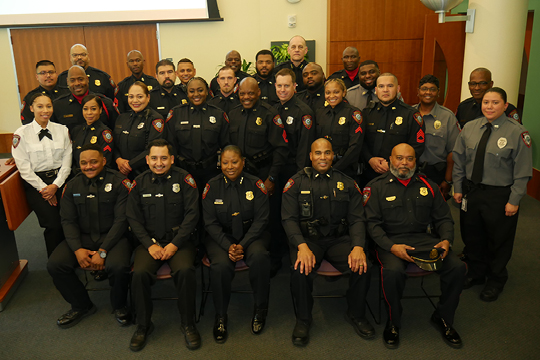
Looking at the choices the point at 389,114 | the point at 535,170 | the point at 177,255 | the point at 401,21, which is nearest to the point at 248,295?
the point at 177,255

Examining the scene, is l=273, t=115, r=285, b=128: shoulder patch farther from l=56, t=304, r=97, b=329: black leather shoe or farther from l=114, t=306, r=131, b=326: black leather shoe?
l=56, t=304, r=97, b=329: black leather shoe

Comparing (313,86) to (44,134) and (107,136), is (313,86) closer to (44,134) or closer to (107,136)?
(107,136)

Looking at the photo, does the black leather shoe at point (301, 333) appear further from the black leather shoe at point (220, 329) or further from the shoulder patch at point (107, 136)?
the shoulder patch at point (107, 136)

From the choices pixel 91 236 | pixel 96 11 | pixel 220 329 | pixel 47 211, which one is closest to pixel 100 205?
pixel 91 236

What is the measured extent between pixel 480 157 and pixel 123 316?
289cm

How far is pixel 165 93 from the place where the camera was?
4.45 m

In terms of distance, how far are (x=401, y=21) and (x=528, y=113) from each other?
2.39m

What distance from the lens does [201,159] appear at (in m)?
3.63

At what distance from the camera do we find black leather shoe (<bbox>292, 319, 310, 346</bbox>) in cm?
284

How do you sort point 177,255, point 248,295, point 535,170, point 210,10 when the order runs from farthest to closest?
1. point 210,10
2. point 535,170
3. point 248,295
4. point 177,255

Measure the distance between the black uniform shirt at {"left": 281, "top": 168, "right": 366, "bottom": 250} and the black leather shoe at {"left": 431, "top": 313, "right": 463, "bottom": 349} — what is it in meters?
0.84

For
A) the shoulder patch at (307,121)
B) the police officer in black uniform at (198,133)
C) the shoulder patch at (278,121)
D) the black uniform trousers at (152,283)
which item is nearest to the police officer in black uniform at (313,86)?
the shoulder patch at (307,121)

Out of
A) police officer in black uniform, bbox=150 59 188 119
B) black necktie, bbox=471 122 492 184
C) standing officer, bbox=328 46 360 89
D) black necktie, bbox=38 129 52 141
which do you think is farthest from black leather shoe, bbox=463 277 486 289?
black necktie, bbox=38 129 52 141

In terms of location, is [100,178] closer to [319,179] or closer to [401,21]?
[319,179]
